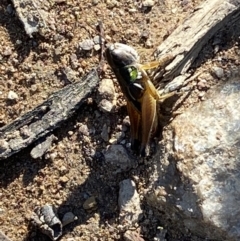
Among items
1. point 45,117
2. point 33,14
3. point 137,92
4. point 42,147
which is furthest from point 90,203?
point 33,14

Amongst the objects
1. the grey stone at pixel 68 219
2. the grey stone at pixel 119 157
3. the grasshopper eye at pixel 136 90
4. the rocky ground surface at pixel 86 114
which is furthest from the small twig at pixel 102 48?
the grey stone at pixel 68 219

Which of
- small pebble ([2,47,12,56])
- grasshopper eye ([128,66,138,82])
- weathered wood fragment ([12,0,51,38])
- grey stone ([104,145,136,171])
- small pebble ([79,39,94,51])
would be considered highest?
weathered wood fragment ([12,0,51,38])

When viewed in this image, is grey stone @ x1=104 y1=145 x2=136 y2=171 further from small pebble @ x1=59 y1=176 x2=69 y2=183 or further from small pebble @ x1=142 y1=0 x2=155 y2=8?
small pebble @ x1=142 y1=0 x2=155 y2=8

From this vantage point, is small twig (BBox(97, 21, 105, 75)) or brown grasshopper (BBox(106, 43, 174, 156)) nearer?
brown grasshopper (BBox(106, 43, 174, 156))

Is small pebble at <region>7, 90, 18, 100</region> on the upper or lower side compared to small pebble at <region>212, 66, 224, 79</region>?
upper

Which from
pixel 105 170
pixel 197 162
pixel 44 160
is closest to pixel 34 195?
pixel 44 160

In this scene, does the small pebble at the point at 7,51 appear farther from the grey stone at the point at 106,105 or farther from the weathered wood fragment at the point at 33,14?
the grey stone at the point at 106,105

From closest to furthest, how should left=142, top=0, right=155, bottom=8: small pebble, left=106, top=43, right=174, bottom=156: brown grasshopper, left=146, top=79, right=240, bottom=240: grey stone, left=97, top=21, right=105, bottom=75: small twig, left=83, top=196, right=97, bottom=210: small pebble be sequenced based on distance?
1. left=146, top=79, right=240, bottom=240: grey stone
2. left=106, top=43, right=174, bottom=156: brown grasshopper
3. left=83, top=196, right=97, bottom=210: small pebble
4. left=97, top=21, right=105, bottom=75: small twig
5. left=142, top=0, right=155, bottom=8: small pebble

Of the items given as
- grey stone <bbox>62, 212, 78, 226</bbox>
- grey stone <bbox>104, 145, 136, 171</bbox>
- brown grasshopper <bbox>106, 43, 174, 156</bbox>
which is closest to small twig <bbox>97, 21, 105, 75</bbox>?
brown grasshopper <bbox>106, 43, 174, 156</bbox>
